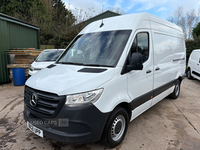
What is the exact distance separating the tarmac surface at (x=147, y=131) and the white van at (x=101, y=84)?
0.46 m

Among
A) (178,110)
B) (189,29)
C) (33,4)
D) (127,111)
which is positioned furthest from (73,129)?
(189,29)

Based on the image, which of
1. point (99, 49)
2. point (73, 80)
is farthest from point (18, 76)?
point (73, 80)

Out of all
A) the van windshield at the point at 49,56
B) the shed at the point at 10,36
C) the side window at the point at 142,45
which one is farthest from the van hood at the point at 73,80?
the shed at the point at 10,36

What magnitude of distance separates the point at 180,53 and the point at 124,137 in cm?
372

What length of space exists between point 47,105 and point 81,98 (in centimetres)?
52

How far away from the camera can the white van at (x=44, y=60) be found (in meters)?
6.40

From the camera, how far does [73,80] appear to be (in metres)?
2.17

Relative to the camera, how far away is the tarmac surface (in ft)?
8.71

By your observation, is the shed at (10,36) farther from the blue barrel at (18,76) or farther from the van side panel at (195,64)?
the van side panel at (195,64)

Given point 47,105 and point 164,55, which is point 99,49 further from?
point 164,55

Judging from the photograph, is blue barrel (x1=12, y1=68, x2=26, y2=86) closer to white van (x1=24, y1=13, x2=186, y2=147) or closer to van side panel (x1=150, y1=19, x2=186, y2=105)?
white van (x1=24, y1=13, x2=186, y2=147)

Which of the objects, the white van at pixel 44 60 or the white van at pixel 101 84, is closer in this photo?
the white van at pixel 101 84

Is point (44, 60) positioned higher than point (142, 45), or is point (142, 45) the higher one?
point (142, 45)

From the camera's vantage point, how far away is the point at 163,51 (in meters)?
3.79
